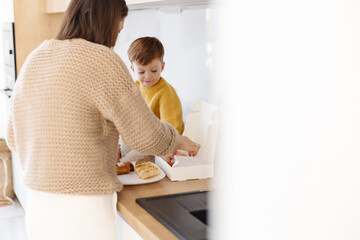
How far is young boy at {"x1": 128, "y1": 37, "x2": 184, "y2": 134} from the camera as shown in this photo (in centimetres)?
217

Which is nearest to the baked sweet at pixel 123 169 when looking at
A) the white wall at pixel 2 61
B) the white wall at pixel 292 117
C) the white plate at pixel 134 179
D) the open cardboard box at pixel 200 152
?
the white plate at pixel 134 179

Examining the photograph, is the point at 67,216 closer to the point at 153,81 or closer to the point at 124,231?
the point at 124,231

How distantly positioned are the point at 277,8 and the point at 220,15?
0.19ft

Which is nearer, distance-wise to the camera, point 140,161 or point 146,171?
point 146,171

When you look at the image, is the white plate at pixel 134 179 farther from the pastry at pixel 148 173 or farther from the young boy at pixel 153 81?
the young boy at pixel 153 81

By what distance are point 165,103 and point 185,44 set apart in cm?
41

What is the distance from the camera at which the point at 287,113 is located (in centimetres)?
42

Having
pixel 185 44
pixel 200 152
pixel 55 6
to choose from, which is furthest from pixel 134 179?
pixel 55 6

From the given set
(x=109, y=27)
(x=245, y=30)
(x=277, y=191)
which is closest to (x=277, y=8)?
(x=245, y=30)

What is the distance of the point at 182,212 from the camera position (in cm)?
144

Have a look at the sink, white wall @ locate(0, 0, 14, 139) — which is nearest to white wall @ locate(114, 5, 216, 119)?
the sink

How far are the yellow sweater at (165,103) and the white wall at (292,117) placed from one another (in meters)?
1.78

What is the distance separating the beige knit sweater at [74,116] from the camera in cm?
131

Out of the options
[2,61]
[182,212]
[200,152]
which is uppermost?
[2,61]
